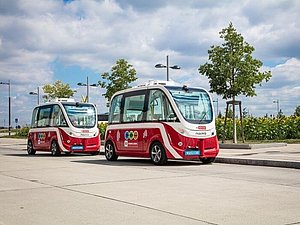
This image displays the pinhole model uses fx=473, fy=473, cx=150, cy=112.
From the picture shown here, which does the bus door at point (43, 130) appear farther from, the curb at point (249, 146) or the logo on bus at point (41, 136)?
the curb at point (249, 146)

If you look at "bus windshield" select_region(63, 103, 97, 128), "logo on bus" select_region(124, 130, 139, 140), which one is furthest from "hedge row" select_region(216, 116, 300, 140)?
"logo on bus" select_region(124, 130, 139, 140)

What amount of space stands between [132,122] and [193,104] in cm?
294

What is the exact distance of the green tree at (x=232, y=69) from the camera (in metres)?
25.7

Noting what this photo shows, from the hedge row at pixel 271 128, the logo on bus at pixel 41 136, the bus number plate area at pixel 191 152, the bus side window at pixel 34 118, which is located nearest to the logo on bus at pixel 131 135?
the bus number plate area at pixel 191 152

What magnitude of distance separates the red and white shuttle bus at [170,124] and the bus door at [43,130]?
7.84 m

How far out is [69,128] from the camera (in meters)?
23.5

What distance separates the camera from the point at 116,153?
64.7ft

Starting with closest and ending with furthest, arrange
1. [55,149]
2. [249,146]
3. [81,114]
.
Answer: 1. [249,146]
2. [81,114]
3. [55,149]

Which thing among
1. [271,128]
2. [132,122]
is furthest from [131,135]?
[271,128]

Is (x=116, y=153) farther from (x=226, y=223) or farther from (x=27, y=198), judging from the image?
(x=226, y=223)

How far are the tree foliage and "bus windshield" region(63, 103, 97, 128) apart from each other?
6606 millimetres

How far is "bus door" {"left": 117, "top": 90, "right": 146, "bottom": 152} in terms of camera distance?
17.8 meters

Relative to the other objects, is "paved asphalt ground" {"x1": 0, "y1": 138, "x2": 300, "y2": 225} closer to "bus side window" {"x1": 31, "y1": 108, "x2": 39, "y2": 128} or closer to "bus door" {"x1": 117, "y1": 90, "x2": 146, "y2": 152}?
"bus door" {"x1": 117, "y1": 90, "x2": 146, "y2": 152}

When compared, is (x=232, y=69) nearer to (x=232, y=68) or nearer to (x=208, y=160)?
(x=232, y=68)
